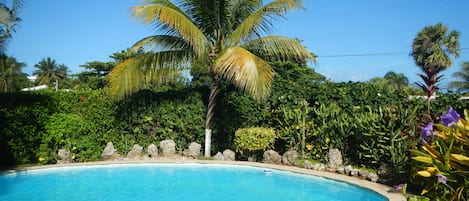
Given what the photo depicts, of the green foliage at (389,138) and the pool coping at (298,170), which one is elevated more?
the green foliage at (389,138)

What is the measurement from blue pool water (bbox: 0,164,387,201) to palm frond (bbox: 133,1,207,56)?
3.36m

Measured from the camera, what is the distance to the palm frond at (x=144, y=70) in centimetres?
1066

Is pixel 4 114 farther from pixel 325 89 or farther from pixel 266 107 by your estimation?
pixel 325 89

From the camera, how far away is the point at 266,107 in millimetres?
11461

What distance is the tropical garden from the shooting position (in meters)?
9.36

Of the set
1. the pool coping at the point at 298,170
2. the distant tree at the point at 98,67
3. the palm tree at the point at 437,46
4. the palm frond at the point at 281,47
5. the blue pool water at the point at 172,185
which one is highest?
the palm tree at the point at 437,46

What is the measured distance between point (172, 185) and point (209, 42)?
166 inches

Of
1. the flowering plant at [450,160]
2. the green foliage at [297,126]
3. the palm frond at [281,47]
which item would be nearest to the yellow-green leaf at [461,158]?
the flowering plant at [450,160]

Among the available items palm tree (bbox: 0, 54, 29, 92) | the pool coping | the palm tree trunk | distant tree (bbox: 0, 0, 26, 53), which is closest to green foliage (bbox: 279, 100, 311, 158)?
the pool coping

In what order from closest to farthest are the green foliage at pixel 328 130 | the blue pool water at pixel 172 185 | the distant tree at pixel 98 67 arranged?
the blue pool water at pixel 172 185 → the green foliage at pixel 328 130 → the distant tree at pixel 98 67

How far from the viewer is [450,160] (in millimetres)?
2842

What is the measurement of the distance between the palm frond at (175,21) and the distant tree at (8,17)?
11.0 feet

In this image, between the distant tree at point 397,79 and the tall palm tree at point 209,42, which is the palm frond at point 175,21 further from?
the distant tree at point 397,79

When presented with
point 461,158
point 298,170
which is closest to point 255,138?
point 298,170
